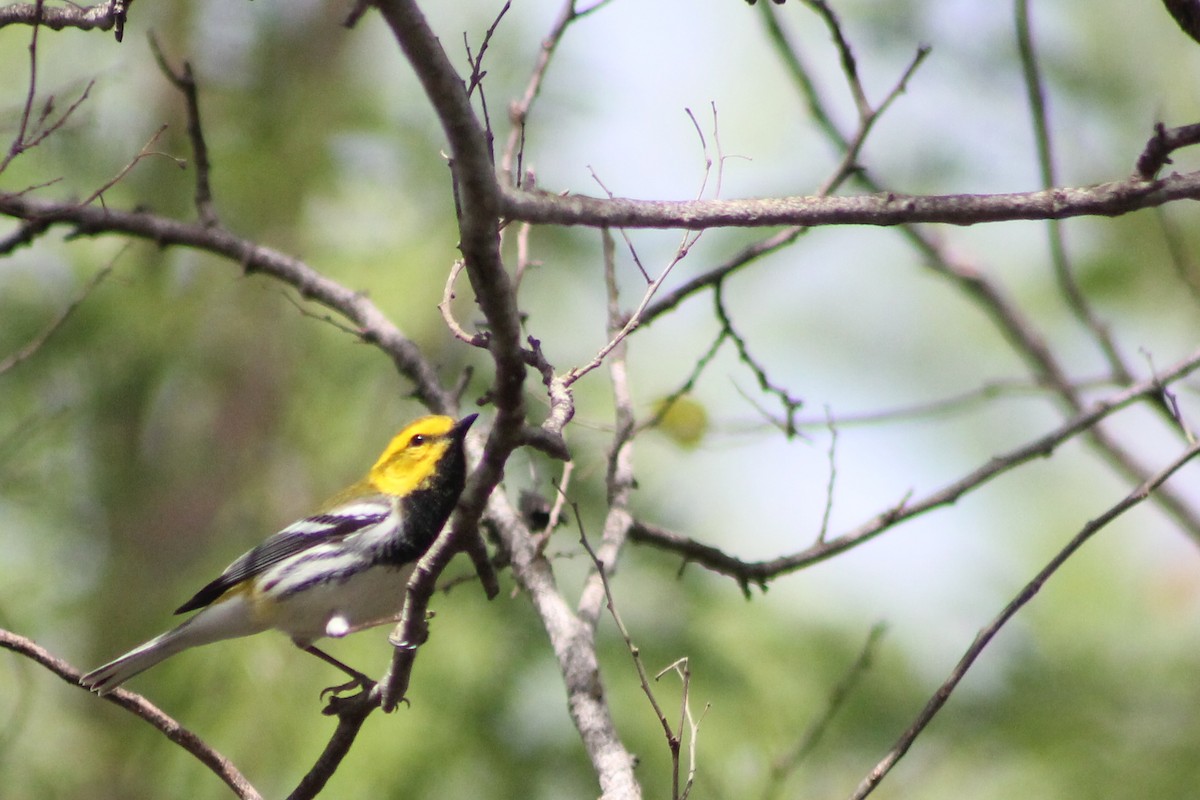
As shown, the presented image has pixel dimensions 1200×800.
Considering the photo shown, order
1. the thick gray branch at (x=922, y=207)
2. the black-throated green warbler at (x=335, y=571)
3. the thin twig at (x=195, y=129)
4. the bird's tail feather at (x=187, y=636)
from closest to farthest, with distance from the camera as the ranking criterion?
the thick gray branch at (x=922, y=207) → the bird's tail feather at (x=187, y=636) → the black-throated green warbler at (x=335, y=571) → the thin twig at (x=195, y=129)

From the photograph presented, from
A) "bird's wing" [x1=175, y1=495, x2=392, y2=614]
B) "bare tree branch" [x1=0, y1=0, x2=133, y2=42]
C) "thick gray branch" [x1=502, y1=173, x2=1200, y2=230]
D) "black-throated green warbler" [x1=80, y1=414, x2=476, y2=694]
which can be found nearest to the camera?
"thick gray branch" [x1=502, y1=173, x2=1200, y2=230]

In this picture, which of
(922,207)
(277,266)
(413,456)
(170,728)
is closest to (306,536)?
(413,456)

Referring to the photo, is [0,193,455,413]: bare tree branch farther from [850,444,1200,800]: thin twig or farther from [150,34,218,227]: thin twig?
[850,444,1200,800]: thin twig

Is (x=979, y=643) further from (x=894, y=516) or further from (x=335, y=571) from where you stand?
(x=335, y=571)

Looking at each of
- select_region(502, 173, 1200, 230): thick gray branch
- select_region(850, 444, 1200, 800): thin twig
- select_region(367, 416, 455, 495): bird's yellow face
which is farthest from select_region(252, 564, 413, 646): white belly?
select_region(502, 173, 1200, 230): thick gray branch

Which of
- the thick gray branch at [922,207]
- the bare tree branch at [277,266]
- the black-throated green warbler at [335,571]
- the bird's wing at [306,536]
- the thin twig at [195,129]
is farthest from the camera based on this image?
the bare tree branch at [277,266]

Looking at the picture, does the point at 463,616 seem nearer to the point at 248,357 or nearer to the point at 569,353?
the point at 569,353

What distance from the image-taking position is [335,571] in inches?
139

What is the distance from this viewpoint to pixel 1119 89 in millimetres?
6172

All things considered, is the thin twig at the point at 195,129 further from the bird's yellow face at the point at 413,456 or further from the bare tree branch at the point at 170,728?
the bare tree branch at the point at 170,728

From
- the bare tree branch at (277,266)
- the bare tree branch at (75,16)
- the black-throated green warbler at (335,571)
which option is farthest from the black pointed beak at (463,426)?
the bare tree branch at (75,16)

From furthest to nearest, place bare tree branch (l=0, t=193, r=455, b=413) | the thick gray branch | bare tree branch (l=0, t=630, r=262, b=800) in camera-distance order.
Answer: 1. bare tree branch (l=0, t=193, r=455, b=413)
2. bare tree branch (l=0, t=630, r=262, b=800)
3. the thick gray branch

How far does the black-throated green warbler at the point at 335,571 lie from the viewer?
3.44m

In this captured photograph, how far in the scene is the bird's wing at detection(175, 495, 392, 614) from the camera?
366cm
